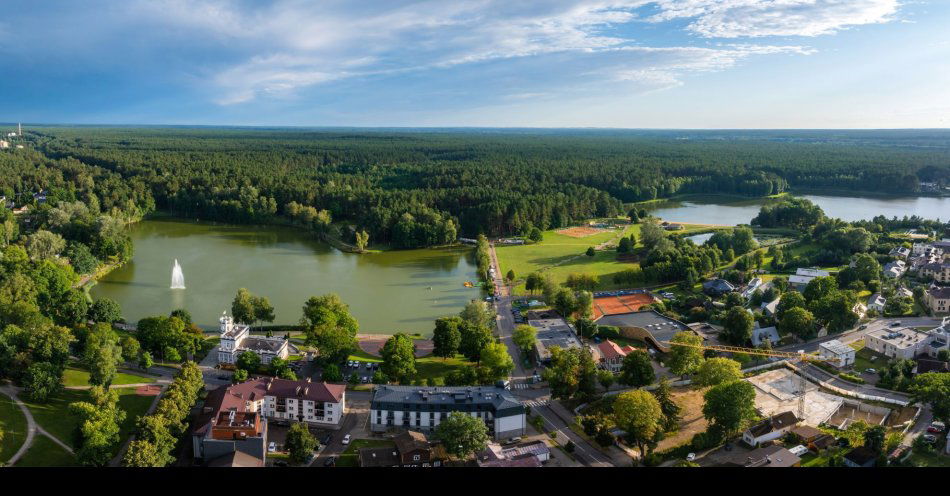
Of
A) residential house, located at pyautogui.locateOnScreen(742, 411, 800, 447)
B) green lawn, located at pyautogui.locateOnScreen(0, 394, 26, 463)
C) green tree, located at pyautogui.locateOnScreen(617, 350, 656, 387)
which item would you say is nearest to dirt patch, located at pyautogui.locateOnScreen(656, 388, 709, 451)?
green tree, located at pyautogui.locateOnScreen(617, 350, 656, 387)

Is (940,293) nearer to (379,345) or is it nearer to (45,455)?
(379,345)

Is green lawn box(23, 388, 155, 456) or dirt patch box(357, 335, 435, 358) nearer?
green lawn box(23, 388, 155, 456)

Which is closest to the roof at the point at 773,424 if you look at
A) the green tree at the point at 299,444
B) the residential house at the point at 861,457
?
the residential house at the point at 861,457

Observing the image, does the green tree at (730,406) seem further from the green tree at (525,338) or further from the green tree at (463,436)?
the green tree at (525,338)

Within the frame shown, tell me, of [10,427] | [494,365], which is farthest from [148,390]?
[494,365]

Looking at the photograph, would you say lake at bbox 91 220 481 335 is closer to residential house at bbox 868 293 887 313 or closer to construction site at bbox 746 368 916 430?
construction site at bbox 746 368 916 430
